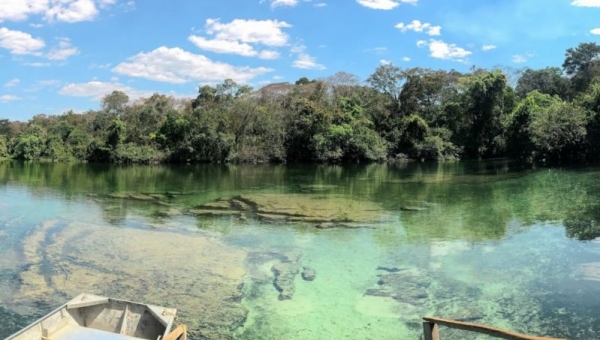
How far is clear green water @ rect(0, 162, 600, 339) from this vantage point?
8.37m

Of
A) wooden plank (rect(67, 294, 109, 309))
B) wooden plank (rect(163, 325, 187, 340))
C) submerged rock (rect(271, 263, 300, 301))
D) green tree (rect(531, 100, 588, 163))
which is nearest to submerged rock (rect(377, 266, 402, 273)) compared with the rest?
submerged rock (rect(271, 263, 300, 301))

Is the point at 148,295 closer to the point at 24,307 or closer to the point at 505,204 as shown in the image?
the point at 24,307

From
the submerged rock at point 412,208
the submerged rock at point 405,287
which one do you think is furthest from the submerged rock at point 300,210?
the submerged rock at point 405,287

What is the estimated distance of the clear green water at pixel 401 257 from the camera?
8.37 m

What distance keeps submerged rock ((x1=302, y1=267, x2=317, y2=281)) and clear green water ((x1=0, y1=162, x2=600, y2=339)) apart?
0.54ft

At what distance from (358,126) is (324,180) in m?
22.5

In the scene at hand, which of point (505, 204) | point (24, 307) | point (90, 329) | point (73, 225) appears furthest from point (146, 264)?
point (505, 204)

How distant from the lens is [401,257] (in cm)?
1249

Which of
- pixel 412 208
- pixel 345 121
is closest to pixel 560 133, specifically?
pixel 345 121

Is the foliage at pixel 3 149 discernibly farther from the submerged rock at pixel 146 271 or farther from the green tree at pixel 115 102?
the submerged rock at pixel 146 271

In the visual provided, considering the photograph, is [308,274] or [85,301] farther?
[308,274]

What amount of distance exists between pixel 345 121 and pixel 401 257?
4413 centimetres

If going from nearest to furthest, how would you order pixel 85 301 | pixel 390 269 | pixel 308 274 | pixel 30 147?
1. pixel 85 301
2. pixel 308 274
3. pixel 390 269
4. pixel 30 147

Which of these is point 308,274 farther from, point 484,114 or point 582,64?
point 582,64
